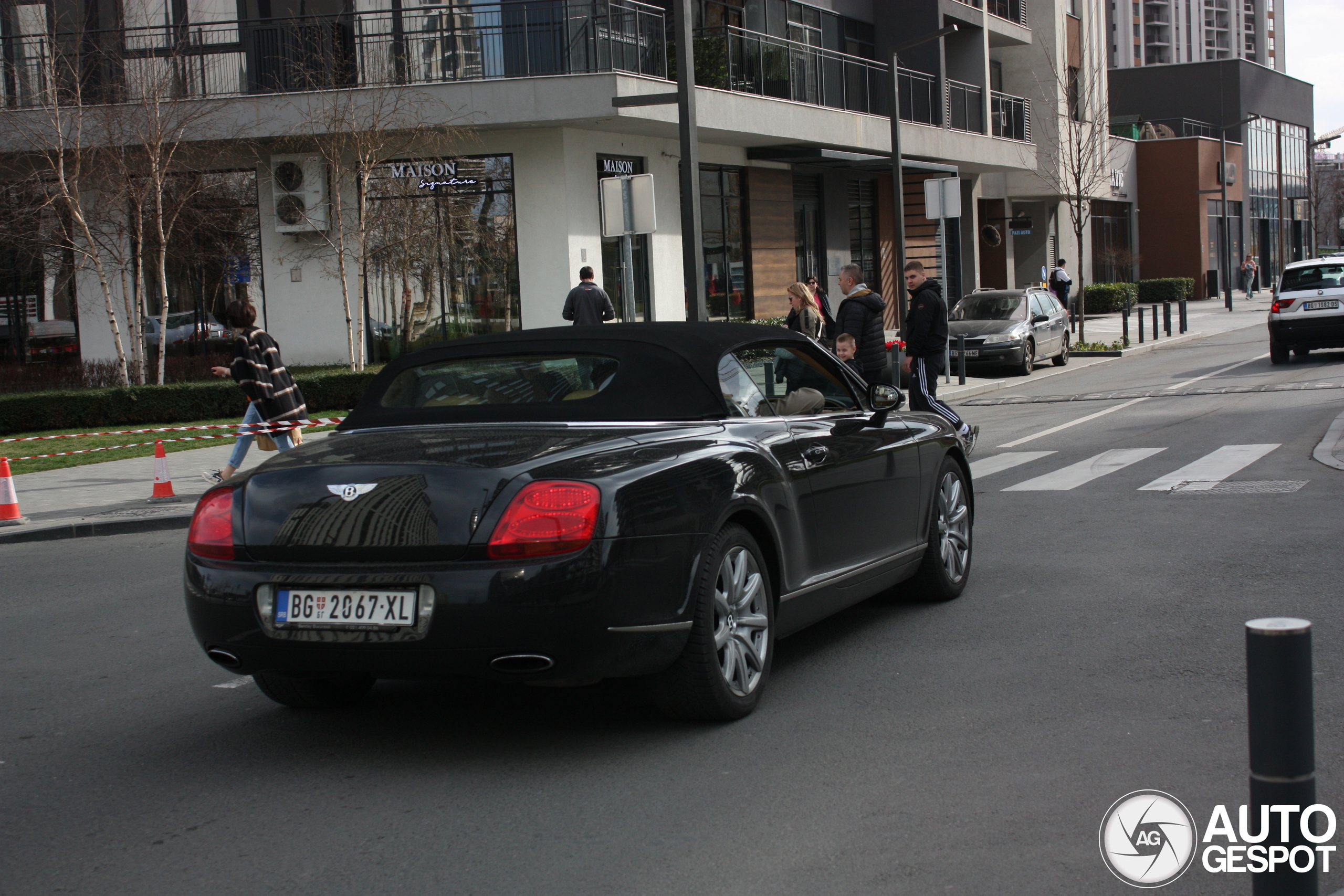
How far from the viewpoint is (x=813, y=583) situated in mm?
5711

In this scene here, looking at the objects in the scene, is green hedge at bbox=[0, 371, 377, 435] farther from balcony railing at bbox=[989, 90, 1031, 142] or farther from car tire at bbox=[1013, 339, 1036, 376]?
balcony railing at bbox=[989, 90, 1031, 142]

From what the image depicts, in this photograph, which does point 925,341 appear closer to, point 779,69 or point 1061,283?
point 779,69

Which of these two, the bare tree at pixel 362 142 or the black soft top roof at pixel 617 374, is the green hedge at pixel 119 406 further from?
the black soft top roof at pixel 617 374

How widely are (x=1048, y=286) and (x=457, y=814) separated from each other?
4174 cm

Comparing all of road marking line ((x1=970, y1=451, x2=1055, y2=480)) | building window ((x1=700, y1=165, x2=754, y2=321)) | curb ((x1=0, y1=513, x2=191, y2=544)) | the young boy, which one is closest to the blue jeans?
curb ((x1=0, y1=513, x2=191, y2=544))

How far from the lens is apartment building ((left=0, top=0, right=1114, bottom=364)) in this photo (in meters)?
23.8

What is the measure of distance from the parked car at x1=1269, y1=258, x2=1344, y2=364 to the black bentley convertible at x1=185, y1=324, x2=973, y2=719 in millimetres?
20148

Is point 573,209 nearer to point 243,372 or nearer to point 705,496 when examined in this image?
point 243,372

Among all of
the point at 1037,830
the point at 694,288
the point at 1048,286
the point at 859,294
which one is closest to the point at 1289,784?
the point at 1037,830

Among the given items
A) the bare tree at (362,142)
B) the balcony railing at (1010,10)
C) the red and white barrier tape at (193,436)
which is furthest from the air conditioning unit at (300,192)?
the balcony railing at (1010,10)

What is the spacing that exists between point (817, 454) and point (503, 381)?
1322mm

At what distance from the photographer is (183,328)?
26203 millimetres

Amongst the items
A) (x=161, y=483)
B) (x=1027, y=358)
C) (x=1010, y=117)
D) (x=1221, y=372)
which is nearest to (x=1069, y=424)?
(x=1221, y=372)

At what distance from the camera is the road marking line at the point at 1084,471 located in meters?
11.3
